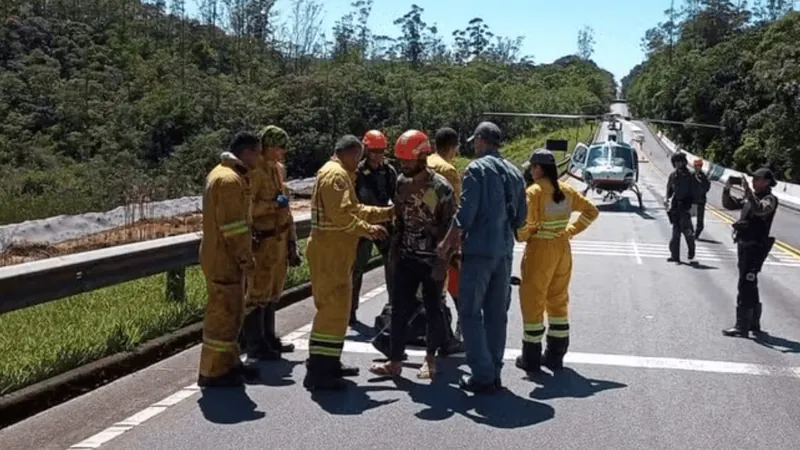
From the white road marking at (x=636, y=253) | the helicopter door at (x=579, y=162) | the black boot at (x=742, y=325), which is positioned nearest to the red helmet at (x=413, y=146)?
the black boot at (x=742, y=325)

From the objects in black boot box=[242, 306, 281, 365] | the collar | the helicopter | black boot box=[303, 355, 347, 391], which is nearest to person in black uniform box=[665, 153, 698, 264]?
black boot box=[242, 306, 281, 365]

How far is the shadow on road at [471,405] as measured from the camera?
20.3 ft

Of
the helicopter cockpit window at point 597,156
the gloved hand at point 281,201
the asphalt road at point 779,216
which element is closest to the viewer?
the gloved hand at point 281,201

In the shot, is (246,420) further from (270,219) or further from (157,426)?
(270,219)

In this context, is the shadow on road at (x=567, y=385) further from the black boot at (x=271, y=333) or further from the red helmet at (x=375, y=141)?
the red helmet at (x=375, y=141)

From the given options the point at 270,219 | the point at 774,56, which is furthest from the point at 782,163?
the point at 270,219

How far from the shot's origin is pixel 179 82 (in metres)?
74.4

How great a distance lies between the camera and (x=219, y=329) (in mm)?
6820

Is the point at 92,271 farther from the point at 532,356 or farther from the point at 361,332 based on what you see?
the point at 532,356

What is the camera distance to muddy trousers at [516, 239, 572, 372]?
24.6 feet

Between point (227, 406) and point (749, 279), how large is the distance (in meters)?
5.49

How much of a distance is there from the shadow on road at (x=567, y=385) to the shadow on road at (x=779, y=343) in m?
2.42

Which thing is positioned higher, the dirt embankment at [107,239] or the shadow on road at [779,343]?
the shadow on road at [779,343]

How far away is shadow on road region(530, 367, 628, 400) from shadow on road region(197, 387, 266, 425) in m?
2.07
